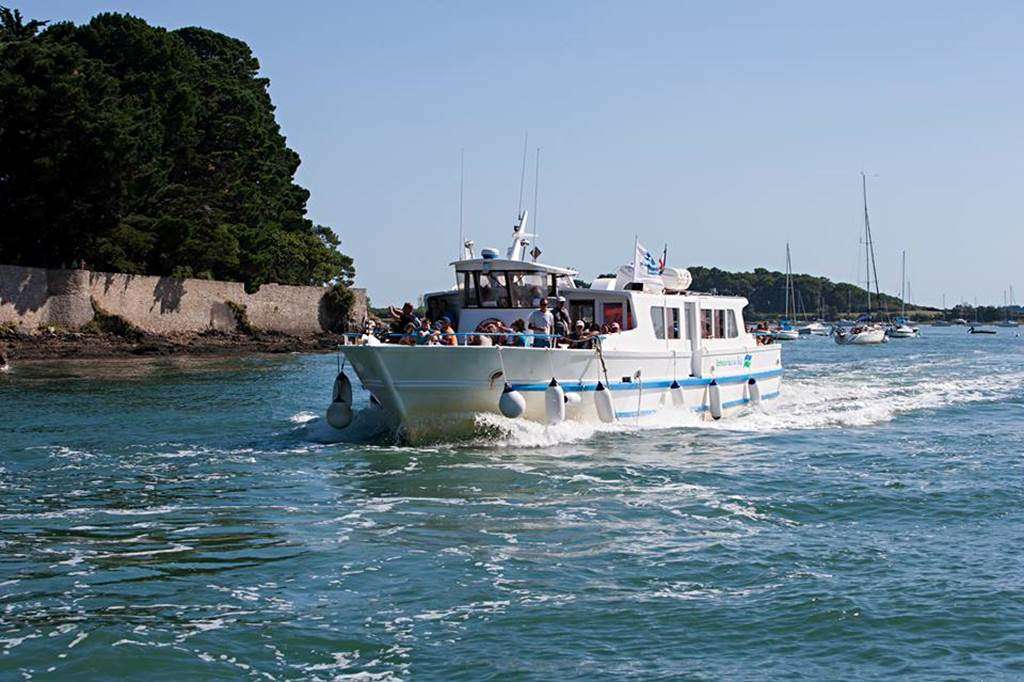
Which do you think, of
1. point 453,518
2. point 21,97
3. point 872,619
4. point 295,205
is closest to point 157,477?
point 453,518

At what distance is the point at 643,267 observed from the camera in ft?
82.9

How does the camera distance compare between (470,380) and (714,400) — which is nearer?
(470,380)

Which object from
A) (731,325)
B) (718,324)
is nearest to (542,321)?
(718,324)

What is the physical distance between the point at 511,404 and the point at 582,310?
206 inches

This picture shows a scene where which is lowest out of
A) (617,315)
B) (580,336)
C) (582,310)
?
(580,336)

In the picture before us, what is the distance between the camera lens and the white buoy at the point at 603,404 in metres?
21.2

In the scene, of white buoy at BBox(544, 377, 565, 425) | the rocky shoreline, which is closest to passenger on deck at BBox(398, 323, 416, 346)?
white buoy at BBox(544, 377, 565, 425)

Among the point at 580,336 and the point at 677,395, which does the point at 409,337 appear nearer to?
the point at 580,336

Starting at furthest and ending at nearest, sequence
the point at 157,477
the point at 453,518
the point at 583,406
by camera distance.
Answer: the point at 583,406 → the point at 157,477 → the point at 453,518

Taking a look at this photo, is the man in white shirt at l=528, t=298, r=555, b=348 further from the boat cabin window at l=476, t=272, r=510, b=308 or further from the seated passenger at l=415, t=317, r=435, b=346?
the seated passenger at l=415, t=317, r=435, b=346

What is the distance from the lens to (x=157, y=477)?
17.3 m

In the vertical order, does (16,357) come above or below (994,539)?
above

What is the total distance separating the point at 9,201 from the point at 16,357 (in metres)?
7.10

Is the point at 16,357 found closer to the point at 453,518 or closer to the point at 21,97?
the point at 21,97
